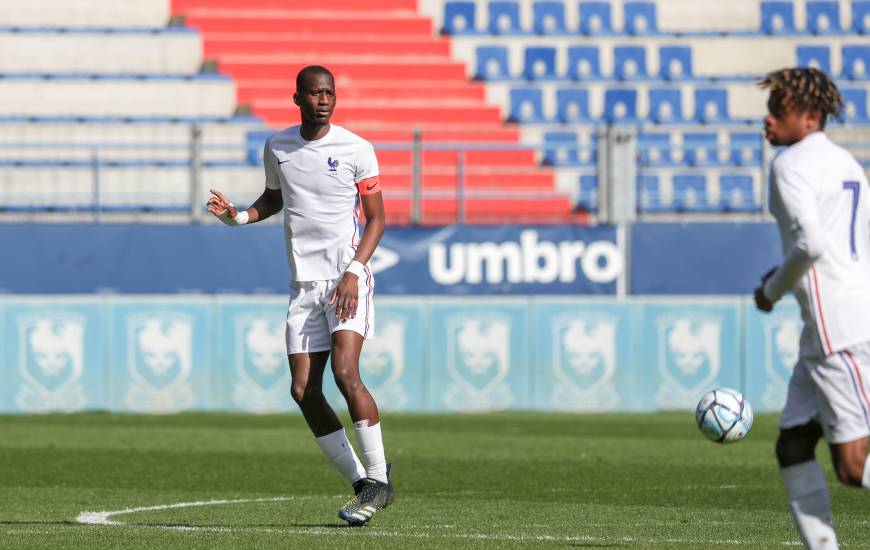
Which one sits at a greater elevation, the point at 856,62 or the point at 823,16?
the point at 823,16

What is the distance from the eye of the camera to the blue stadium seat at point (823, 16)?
88.5 feet

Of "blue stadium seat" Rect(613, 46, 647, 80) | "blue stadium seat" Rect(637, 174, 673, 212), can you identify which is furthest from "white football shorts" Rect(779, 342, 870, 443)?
"blue stadium seat" Rect(613, 46, 647, 80)

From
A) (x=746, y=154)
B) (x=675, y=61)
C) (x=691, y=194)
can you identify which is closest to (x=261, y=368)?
(x=691, y=194)

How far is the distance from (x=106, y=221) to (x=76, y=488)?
28.4ft

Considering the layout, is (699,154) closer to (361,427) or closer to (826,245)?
(361,427)

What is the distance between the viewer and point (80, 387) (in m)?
17.5

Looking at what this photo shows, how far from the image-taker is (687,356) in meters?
18.2

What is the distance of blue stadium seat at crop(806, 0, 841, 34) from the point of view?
88.5ft

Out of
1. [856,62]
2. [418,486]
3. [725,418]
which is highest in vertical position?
[856,62]

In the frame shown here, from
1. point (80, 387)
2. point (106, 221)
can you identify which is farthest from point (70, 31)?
point (80, 387)

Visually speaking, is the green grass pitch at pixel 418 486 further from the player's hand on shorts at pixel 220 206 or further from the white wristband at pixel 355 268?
the player's hand on shorts at pixel 220 206

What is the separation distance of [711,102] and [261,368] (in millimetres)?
10509

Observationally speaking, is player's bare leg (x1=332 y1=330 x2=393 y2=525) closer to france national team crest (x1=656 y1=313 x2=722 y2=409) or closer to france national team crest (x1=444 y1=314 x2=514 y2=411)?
france national team crest (x1=444 y1=314 x2=514 y2=411)

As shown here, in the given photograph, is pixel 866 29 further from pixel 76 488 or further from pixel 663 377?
pixel 76 488
